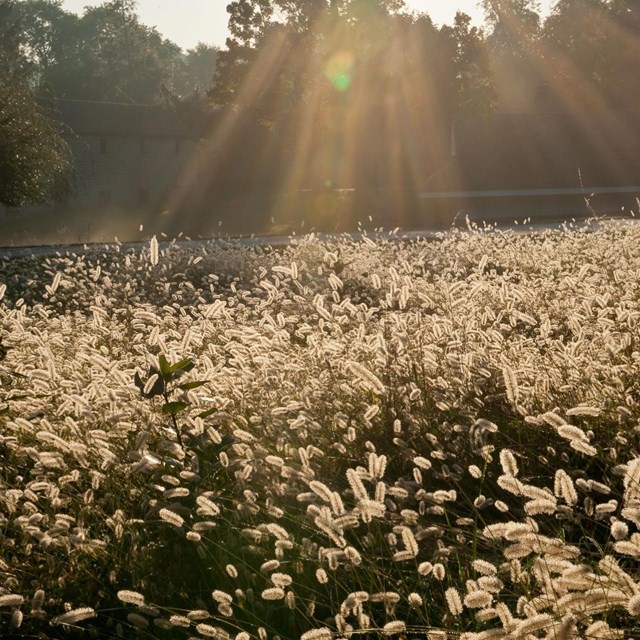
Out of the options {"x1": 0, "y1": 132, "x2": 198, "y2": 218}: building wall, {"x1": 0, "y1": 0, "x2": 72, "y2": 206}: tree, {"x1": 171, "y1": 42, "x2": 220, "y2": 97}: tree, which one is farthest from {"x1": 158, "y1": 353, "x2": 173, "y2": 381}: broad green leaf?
{"x1": 171, "y1": 42, "x2": 220, "y2": 97}: tree

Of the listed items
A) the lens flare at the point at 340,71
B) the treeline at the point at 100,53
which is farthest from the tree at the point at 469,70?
the treeline at the point at 100,53

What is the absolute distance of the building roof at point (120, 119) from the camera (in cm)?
6184

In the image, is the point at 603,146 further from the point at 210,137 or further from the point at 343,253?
the point at 343,253

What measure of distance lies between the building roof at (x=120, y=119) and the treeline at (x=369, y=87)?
510 cm

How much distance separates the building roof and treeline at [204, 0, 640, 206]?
16.7 feet

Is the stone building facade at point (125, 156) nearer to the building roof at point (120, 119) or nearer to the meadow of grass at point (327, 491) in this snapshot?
the building roof at point (120, 119)

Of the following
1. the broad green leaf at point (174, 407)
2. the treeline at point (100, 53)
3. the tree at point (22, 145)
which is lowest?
the broad green leaf at point (174, 407)

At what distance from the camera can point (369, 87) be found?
204ft

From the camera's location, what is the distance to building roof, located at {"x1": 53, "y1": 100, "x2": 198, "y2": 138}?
6184 centimetres

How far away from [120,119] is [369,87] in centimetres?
1644

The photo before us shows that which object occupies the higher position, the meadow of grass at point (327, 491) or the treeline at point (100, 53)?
the treeline at point (100, 53)

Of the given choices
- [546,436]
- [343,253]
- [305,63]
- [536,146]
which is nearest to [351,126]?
[305,63]

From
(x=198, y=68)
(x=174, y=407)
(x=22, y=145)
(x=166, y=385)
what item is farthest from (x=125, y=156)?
(x=198, y=68)

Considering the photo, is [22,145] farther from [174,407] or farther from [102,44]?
[102,44]
